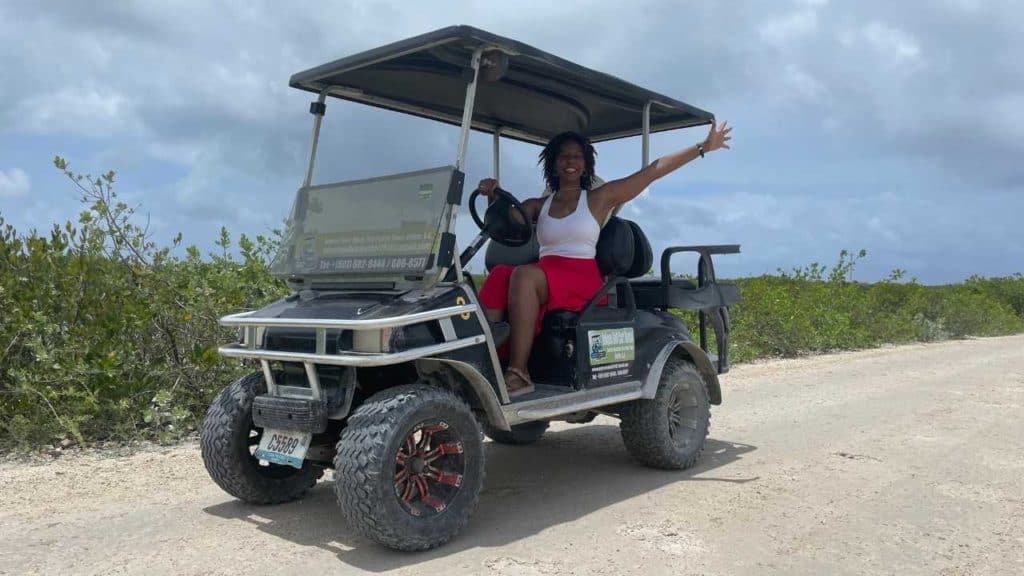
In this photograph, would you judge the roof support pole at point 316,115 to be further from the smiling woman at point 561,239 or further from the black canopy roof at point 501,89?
the smiling woman at point 561,239

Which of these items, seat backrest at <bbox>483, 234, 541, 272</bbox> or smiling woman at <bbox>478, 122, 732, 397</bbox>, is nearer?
smiling woman at <bbox>478, 122, 732, 397</bbox>

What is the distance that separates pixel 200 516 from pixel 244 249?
12.6ft

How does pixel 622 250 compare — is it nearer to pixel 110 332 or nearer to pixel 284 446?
pixel 284 446

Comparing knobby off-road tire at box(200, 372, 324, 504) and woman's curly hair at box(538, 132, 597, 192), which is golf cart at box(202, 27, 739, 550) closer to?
knobby off-road tire at box(200, 372, 324, 504)

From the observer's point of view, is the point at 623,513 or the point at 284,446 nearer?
the point at 284,446

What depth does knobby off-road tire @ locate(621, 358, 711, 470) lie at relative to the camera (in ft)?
18.1

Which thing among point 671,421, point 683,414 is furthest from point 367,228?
point 683,414

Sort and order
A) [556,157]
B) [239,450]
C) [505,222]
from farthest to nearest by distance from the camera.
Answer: [556,157]
[505,222]
[239,450]

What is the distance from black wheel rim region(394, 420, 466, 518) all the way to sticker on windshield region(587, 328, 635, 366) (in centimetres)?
118

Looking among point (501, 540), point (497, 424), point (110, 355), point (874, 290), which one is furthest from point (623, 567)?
point (874, 290)

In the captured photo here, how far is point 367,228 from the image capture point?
15.2 feet

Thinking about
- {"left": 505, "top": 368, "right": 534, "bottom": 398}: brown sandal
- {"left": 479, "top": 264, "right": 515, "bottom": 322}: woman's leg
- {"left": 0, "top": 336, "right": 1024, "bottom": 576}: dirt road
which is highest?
{"left": 479, "top": 264, "right": 515, "bottom": 322}: woman's leg

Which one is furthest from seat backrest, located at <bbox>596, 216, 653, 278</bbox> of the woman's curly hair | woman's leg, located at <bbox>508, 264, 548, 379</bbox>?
woman's leg, located at <bbox>508, 264, 548, 379</bbox>

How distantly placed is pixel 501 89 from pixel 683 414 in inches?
96.4
